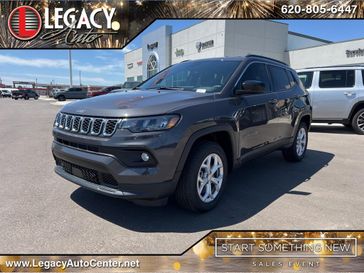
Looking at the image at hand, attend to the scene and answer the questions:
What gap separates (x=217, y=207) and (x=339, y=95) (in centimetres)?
733

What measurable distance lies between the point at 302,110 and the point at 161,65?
105 feet

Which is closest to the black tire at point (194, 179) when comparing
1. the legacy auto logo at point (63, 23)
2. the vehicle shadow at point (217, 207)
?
the vehicle shadow at point (217, 207)

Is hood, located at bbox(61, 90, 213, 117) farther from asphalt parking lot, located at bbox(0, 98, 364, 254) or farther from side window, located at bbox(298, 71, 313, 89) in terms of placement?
side window, located at bbox(298, 71, 313, 89)

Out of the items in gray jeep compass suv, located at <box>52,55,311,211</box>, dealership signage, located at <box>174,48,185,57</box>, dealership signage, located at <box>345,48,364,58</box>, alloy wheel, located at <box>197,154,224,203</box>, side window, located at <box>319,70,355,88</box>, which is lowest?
alloy wheel, located at <box>197,154,224,203</box>

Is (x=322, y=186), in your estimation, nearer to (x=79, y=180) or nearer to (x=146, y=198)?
(x=146, y=198)

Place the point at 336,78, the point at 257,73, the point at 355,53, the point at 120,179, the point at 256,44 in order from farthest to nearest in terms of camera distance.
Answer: the point at 256,44, the point at 355,53, the point at 336,78, the point at 257,73, the point at 120,179

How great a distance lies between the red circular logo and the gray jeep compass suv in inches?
107

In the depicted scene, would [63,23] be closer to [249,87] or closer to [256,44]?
[249,87]

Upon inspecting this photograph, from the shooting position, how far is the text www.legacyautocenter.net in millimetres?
2521

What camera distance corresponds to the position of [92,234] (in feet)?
9.56

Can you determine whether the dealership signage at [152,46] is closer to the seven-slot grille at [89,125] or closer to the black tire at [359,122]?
the black tire at [359,122]

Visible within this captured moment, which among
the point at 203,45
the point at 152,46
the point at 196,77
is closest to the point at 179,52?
the point at 203,45

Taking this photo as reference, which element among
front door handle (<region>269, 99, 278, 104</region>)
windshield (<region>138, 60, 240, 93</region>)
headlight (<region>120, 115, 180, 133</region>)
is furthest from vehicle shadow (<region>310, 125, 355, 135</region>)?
headlight (<region>120, 115, 180, 133</region>)

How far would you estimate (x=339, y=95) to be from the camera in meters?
9.01
